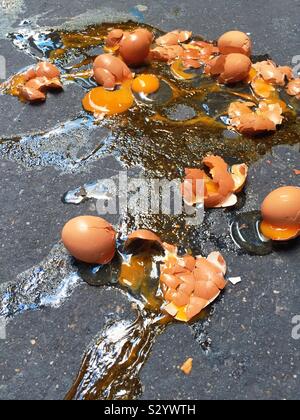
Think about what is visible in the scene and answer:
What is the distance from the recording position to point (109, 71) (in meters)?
2.96

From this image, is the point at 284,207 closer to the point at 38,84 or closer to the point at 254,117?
the point at 254,117

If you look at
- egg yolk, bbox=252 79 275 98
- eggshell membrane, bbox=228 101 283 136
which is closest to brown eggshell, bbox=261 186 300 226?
eggshell membrane, bbox=228 101 283 136

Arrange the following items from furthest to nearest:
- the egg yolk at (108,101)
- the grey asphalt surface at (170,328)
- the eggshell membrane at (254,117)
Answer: the egg yolk at (108,101) < the eggshell membrane at (254,117) < the grey asphalt surface at (170,328)

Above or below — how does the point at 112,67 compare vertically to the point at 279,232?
above

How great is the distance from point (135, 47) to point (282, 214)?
1.54 metres

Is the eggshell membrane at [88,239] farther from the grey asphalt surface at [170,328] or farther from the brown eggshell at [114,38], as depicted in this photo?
the brown eggshell at [114,38]

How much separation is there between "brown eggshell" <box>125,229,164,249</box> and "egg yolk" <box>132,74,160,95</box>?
1.11 m

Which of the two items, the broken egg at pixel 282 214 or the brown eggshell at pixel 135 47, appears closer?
the broken egg at pixel 282 214

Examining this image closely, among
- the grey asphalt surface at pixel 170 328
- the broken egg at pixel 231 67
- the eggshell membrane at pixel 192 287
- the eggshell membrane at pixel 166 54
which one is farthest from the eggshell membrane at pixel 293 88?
the eggshell membrane at pixel 192 287

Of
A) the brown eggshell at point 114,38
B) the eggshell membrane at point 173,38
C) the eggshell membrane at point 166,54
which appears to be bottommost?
the eggshell membrane at point 166,54

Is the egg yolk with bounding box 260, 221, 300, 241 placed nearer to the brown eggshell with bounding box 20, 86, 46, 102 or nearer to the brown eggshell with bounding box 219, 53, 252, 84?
the brown eggshell with bounding box 219, 53, 252, 84

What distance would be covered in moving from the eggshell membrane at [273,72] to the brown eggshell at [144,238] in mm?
1440

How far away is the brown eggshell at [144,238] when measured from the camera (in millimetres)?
2145

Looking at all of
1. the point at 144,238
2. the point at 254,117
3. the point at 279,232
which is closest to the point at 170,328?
the point at 144,238
